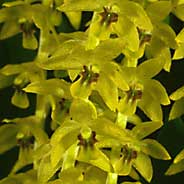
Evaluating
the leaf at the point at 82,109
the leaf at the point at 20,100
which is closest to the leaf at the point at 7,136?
the leaf at the point at 20,100

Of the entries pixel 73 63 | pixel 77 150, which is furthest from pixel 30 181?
pixel 73 63

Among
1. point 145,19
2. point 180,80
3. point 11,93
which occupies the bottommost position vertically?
point 11,93

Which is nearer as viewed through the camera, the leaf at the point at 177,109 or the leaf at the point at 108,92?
the leaf at the point at 108,92

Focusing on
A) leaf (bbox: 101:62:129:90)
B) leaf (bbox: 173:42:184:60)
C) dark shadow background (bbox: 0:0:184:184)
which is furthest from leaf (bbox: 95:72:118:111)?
dark shadow background (bbox: 0:0:184:184)

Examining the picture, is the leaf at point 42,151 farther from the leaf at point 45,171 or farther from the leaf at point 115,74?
the leaf at point 115,74

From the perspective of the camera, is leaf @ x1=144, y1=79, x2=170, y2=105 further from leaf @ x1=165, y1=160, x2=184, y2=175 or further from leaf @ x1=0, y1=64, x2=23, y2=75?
leaf @ x1=0, y1=64, x2=23, y2=75

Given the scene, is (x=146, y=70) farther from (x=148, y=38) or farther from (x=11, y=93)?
(x=11, y=93)
